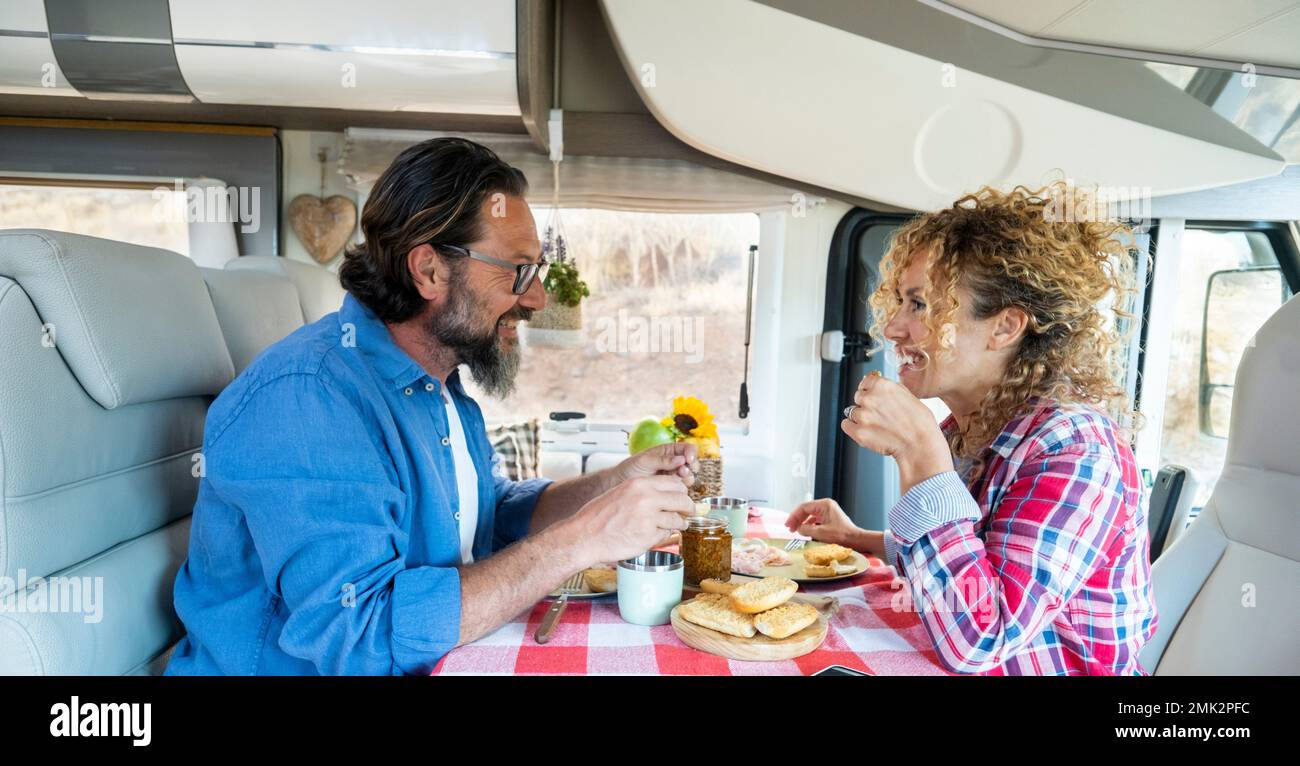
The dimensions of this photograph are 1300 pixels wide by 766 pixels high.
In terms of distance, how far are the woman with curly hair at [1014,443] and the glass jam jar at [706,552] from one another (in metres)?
0.29

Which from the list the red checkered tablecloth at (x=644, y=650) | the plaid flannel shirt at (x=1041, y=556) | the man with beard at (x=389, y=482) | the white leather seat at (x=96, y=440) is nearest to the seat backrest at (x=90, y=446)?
the white leather seat at (x=96, y=440)

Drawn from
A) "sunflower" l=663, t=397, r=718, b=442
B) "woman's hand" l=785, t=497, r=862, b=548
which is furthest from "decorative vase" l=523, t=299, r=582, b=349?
"woman's hand" l=785, t=497, r=862, b=548

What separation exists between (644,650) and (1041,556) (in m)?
0.54

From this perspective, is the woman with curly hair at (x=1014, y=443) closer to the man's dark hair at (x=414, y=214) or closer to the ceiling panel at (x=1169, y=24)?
the man's dark hair at (x=414, y=214)

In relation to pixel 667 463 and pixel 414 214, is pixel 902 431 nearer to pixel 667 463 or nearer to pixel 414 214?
pixel 667 463

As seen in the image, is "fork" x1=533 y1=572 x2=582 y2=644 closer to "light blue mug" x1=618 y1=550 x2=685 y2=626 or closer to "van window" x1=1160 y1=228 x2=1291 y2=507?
"light blue mug" x1=618 y1=550 x2=685 y2=626

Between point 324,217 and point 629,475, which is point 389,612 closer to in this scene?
point 629,475

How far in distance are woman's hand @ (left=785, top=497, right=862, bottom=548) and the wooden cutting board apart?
56cm

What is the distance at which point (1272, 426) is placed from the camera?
1.41m

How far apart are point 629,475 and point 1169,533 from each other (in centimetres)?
167

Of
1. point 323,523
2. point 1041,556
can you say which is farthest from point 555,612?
point 1041,556

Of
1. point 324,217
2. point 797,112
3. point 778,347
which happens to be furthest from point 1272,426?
point 324,217

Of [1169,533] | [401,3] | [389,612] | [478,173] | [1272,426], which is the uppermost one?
[401,3]

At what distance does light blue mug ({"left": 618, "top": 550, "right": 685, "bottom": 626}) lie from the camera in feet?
3.77
